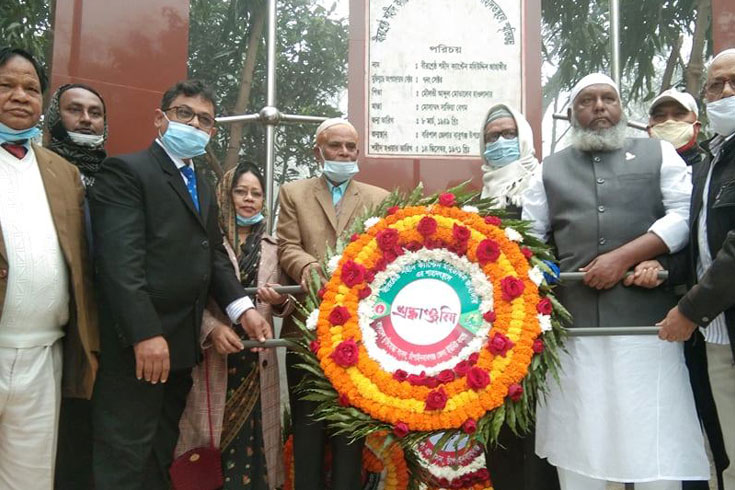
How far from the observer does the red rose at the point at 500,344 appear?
90.2 inches

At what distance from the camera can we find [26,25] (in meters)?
5.66

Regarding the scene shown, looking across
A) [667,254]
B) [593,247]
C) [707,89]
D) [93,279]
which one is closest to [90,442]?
[93,279]

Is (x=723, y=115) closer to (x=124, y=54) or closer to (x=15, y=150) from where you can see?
(x=15, y=150)

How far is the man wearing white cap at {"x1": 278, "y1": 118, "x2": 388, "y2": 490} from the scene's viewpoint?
2779 millimetres

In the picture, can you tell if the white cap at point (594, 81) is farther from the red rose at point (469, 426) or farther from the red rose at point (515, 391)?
the red rose at point (469, 426)

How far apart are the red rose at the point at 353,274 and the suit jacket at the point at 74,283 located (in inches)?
37.1

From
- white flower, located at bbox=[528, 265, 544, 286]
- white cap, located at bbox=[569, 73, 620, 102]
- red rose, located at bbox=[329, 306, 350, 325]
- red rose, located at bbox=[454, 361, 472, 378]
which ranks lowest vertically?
red rose, located at bbox=[454, 361, 472, 378]

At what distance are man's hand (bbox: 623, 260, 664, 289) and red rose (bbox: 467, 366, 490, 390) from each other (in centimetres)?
68

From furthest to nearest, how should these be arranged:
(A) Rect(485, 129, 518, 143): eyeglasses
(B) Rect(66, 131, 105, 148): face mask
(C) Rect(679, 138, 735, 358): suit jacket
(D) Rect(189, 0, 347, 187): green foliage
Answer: (D) Rect(189, 0, 347, 187): green foliage < (A) Rect(485, 129, 518, 143): eyeglasses < (B) Rect(66, 131, 105, 148): face mask < (C) Rect(679, 138, 735, 358): suit jacket

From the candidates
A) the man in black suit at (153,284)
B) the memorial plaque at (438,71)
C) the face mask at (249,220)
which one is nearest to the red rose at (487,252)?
the man in black suit at (153,284)

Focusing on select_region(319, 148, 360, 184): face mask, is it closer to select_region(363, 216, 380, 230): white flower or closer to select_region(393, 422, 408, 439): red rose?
select_region(363, 216, 380, 230): white flower

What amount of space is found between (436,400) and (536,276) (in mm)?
586

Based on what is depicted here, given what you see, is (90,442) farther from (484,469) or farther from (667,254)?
(667,254)

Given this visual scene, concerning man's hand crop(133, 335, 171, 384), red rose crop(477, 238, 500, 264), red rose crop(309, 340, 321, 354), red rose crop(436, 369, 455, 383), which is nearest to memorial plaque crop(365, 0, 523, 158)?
red rose crop(477, 238, 500, 264)
